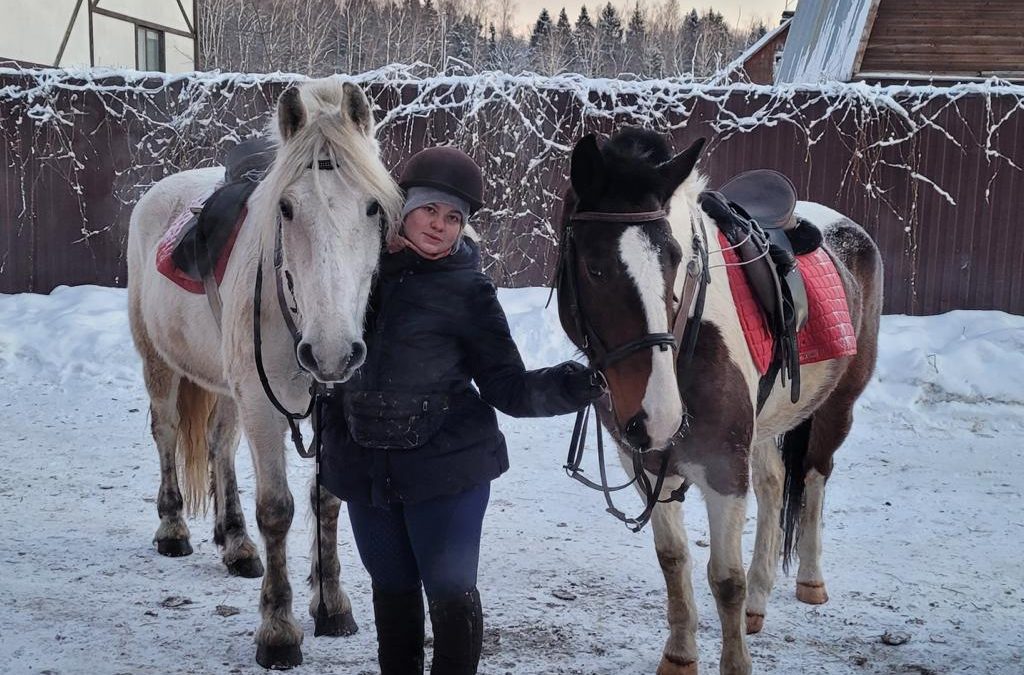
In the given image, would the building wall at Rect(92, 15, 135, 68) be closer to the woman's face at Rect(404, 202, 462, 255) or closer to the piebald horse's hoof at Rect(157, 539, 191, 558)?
the piebald horse's hoof at Rect(157, 539, 191, 558)

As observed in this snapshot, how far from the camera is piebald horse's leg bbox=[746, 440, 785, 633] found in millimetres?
3232

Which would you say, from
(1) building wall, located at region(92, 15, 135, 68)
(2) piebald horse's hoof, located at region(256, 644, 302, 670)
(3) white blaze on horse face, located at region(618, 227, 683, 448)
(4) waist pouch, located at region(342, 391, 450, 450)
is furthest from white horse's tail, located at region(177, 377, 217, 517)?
(1) building wall, located at region(92, 15, 135, 68)

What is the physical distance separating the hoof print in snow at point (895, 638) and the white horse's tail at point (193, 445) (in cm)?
302

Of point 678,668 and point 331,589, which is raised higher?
point 331,589

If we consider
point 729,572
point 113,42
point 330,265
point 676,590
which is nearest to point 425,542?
point 330,265

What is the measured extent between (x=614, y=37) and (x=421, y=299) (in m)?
57.9

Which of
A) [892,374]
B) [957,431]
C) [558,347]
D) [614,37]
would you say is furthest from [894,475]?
[614,37]

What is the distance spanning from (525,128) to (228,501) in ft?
18.4

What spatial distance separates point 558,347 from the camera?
7.16m

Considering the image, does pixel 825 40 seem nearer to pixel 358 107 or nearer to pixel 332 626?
pixel 358 107

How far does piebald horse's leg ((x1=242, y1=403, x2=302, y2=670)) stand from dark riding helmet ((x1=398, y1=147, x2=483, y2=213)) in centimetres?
112

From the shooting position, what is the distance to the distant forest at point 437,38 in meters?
30.9

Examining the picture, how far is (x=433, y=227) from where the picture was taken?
2088 mm

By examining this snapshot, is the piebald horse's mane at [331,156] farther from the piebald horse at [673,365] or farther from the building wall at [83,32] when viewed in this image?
the building wall at [83,32]
